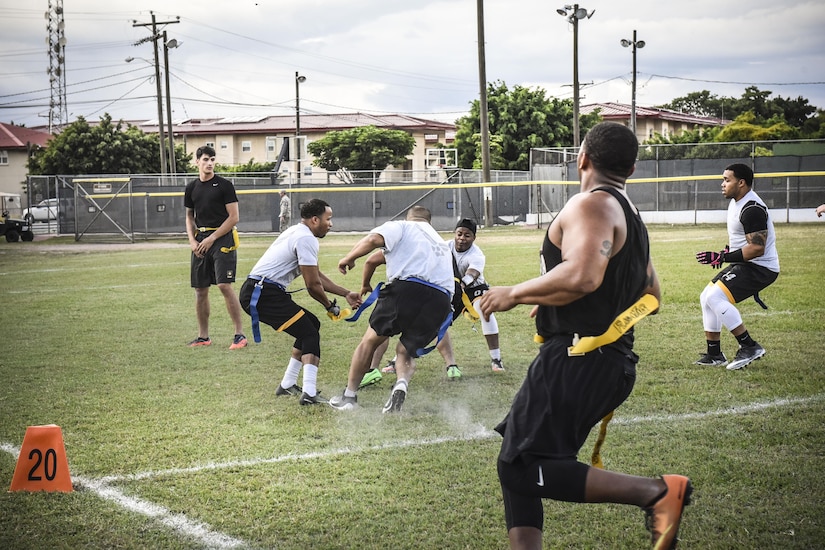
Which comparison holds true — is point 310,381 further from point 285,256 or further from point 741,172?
point 741,172

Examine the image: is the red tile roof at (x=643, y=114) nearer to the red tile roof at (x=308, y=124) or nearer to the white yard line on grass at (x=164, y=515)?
the red tile roof at (x=308, y=124)

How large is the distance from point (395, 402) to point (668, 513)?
150 inches

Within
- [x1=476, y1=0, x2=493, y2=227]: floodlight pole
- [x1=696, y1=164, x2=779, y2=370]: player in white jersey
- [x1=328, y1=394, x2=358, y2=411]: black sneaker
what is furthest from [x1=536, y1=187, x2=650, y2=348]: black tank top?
[x1=476, y1=0, x2=493, y2=227]: floodlight pole

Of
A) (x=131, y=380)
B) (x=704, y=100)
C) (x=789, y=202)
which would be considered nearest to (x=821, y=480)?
(x=131, y=380)

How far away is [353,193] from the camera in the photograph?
33750 mm

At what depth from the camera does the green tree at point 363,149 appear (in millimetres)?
67188

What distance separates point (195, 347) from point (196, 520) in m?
5.54

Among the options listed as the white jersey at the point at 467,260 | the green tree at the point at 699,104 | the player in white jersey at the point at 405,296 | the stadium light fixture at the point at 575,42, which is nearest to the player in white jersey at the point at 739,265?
the white jersey at the point at 467,260

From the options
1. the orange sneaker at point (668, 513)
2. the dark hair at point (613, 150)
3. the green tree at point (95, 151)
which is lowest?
the orange sneaker at point (668, 513)

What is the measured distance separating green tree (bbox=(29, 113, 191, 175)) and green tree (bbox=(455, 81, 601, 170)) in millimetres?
23181

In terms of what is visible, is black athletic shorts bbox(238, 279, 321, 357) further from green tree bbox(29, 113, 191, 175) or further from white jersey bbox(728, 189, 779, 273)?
green tree bbox(29, 113, 191, 175)

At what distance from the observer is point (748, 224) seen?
797 cm

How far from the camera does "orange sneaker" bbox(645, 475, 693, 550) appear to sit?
308 centimetres

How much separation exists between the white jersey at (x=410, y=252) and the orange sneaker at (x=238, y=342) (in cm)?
354
